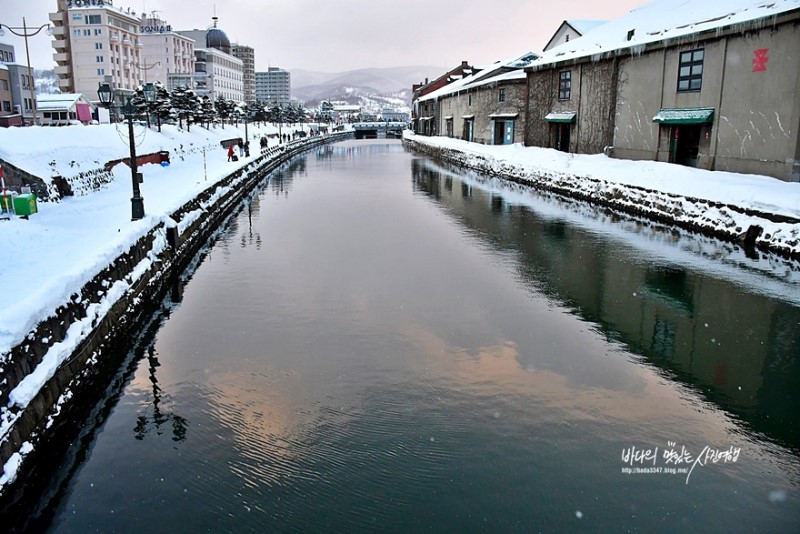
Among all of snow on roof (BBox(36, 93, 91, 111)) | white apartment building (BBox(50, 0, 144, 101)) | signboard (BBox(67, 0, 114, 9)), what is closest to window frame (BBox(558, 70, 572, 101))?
snow on roof (BBox(36, 93, 91, 111))

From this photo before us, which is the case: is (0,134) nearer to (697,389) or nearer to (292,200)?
(292,200)

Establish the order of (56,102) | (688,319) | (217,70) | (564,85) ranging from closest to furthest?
(688,319) → (564,85) → (56,102) → (217,70)

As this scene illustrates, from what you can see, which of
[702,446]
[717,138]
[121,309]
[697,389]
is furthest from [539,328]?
[717,138]

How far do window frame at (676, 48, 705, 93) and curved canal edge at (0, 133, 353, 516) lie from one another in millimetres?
23542

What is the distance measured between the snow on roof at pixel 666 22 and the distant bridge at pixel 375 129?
308 feet

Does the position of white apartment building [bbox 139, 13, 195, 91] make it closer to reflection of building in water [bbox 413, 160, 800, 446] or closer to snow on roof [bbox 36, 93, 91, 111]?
snow on roof [bbox 36, 93, 91, 111]

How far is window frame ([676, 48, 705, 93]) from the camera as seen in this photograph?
91.7ft

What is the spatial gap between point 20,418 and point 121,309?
17.5 feet

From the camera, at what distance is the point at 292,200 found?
3381 centimetres

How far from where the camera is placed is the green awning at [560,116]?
3966 cm

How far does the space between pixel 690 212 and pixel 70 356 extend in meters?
21.1

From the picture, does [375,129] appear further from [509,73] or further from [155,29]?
[509,73]

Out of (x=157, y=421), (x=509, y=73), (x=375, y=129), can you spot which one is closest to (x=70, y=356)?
(x=157, y=421)

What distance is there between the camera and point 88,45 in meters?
100
